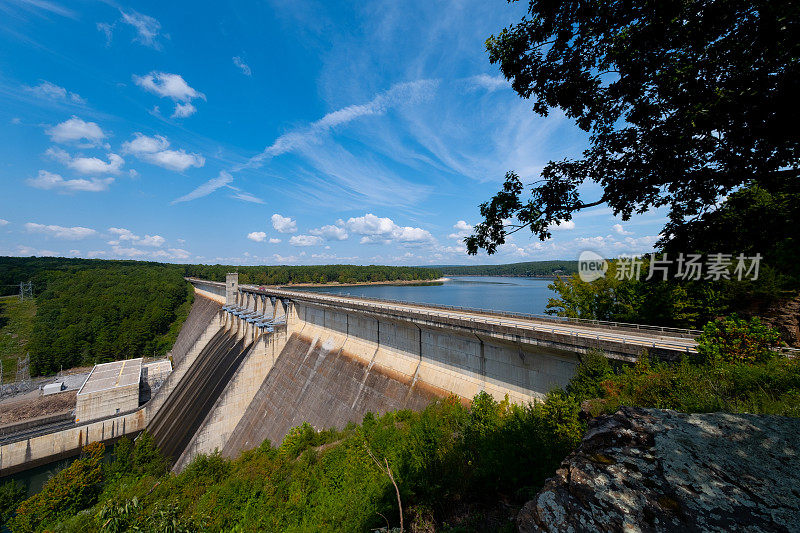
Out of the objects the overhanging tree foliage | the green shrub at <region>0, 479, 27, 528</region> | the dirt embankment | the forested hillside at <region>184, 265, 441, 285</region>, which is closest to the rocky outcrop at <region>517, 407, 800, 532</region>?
the overhanging tree foliage

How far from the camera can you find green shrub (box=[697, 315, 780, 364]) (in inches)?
248

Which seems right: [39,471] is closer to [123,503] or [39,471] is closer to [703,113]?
[123,503]

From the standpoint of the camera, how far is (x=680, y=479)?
5.81 ft

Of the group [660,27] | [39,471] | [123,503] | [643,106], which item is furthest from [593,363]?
[39,471]

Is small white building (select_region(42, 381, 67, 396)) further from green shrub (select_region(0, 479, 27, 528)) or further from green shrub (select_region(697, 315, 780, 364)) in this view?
green shrub (select_region(697, 315, 780, 364))

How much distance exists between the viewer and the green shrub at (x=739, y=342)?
6.29 meters

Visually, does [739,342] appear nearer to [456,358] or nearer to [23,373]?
[456,358]

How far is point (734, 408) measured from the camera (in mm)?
4547

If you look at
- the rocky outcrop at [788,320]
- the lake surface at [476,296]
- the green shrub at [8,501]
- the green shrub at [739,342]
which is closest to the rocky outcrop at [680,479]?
the green shrub at [739,342]

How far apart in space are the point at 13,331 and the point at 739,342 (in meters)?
102

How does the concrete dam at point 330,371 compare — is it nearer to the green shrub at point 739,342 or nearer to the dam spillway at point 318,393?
the dam spillway at point 318,393

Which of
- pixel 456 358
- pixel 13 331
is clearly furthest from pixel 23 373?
pixel 456 358

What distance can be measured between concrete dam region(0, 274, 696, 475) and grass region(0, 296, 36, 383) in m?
33.7

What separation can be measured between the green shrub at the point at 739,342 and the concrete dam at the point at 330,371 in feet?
3.40
